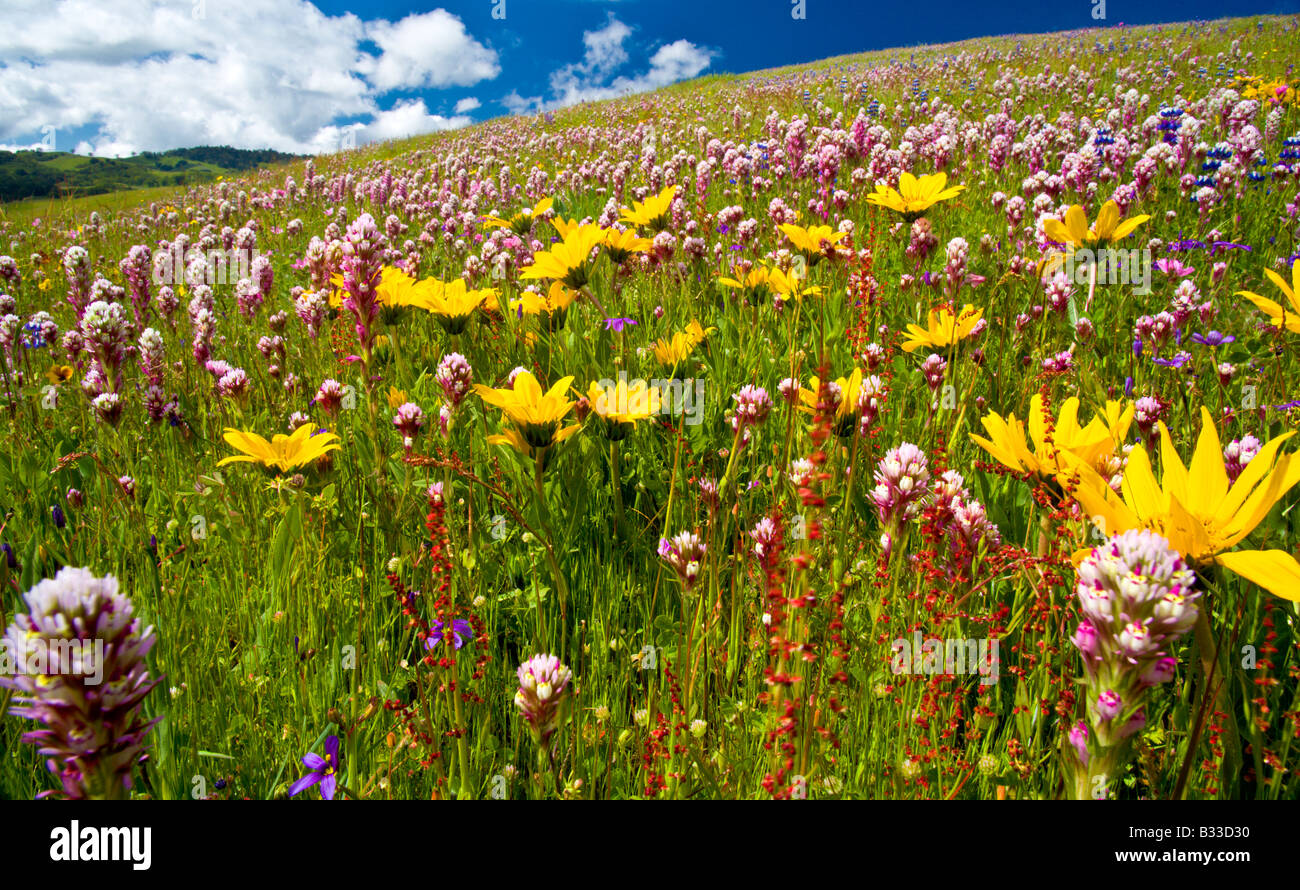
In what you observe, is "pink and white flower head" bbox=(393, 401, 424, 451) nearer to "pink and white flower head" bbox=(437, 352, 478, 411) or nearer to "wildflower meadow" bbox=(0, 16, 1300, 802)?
"wildflower meadow" bbox=(0, 16, 1300, 802)

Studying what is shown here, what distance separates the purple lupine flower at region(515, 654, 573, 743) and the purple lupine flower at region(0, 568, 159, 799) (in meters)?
0.62

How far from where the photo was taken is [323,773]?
1.46 m

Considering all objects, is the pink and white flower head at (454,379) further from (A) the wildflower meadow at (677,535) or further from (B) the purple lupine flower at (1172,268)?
(B) the purple lupine flower at (1172,268)

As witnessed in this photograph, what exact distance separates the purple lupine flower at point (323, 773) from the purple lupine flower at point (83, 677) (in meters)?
0.52

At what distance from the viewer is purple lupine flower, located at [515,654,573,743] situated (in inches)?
51.8

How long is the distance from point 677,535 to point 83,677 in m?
1.75

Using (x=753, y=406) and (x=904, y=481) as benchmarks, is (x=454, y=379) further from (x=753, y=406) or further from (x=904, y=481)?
(x=904, y=481)

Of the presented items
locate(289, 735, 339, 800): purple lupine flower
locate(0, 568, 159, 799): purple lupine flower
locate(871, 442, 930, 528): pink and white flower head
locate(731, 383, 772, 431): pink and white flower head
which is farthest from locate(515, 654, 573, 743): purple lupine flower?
locate(731, 383, 772, 431): pink and white flower head

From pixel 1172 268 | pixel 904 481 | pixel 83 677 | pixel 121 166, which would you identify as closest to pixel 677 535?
pixel 904 481

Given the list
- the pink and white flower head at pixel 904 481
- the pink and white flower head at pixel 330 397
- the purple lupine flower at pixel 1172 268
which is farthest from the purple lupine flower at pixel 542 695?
the purple lupine flower at pixel 1172 268

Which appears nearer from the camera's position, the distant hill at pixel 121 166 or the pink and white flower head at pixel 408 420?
the pink and white flower head at pixel 408 420

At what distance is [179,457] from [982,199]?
754 centimetres

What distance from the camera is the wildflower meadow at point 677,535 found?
48.1 inches

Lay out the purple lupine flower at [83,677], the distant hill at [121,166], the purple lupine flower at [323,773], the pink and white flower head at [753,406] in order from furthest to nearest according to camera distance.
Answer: the distant hill at [121,166] < the pink and white flower head at [753,406] < the purple lupine flower at [323,773] < the purple lupine flower at [83,677]
